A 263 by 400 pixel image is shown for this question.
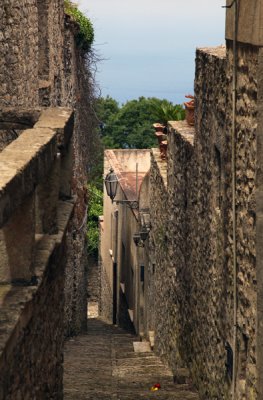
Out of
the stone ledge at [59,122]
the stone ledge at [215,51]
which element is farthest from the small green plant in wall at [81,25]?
the stone ledge at [59,122]

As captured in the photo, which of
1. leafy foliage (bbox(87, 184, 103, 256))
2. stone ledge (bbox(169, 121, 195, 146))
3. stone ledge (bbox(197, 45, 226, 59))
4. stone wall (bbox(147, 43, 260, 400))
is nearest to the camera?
stone wall (bbox(147, 43, 260, 400))

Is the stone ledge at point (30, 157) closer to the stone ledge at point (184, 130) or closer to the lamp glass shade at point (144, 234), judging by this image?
the stone ledge at point (184, 130)

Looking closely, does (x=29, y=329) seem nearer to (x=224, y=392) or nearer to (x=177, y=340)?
(x=224, y=392)

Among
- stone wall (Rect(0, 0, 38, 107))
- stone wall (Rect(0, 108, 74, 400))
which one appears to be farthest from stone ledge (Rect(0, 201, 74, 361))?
stone wall (Rect(0, 0, 38, 107))

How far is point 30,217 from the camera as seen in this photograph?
22.1ft

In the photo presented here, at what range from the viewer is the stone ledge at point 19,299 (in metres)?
5.88

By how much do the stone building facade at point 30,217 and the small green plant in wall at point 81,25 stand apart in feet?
24.6

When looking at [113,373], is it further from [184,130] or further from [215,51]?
[215,51]

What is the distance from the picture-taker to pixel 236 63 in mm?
8781

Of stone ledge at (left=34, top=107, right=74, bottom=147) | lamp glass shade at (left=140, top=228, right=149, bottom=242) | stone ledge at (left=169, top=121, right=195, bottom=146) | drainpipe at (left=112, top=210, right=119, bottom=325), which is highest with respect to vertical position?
stone ledge at (left=34, top=107, right=74, bottom=147)

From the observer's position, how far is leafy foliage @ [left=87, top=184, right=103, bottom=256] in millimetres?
37562

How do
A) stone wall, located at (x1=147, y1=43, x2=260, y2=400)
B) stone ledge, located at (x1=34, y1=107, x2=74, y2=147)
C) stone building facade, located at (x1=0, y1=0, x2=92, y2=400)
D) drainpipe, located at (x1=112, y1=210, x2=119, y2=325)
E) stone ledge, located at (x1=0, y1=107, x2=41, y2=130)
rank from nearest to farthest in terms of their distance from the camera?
stone building facade, located at (x1=0, y1=0, x2=92, y2=400) < stone wall, located at (x1=147, y1=43, x2=260, y2=400) < stone ledge, located at (x1=34, y1=107, x2=74, y2=147) < stone ledge, located at (x1=0, y1=107, x2=41, y2=130) < drainpipe, located at (x1=112, y1=210, x2=119, y2=325)

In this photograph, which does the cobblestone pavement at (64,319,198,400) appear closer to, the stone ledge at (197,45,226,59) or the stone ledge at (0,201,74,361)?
the stone ledge at (197,45,226,59)

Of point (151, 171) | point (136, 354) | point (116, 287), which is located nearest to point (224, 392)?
point (136, 354)
